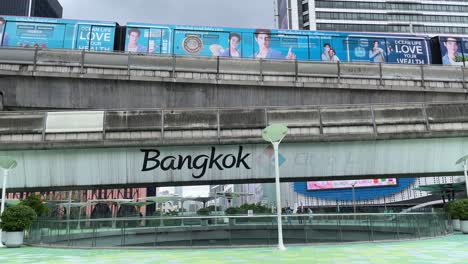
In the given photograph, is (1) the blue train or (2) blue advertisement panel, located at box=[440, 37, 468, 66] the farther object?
(2) blue advertisement panel, located at box=[440, 37, 468, 66]

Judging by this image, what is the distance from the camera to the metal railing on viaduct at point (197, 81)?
73.2 ft

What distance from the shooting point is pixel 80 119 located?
18.2m

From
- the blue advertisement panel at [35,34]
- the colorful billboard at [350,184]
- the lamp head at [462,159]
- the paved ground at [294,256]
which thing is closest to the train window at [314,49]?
the lamp head at [462,159]

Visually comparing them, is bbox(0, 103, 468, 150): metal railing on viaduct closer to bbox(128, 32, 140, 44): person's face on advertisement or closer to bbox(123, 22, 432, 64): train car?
bbox(123, 22, 432, 64): train car

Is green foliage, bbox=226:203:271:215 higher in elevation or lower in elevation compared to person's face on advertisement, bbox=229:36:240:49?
lower

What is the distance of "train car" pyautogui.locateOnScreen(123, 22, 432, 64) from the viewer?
25.6 metres

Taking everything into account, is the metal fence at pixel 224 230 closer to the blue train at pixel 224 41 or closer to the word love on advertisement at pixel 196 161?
the word love on advertisement at pixel 196 161

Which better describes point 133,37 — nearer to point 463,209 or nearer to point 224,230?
point 224,230

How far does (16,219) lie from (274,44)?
18966mm

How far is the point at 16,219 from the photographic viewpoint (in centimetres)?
1623

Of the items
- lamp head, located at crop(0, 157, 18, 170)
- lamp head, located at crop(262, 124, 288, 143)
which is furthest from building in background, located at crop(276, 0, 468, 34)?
lamp head, located at crop(0, 157, 18, 170)

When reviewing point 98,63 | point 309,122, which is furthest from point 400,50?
point 98,63

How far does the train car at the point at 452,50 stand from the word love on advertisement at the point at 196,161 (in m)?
19.7

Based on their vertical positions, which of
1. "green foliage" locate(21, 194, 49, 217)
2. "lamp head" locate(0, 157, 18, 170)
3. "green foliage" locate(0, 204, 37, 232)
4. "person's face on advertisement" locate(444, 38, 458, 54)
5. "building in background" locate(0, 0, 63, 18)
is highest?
"building in background" locate(0, 0, 63, 18)
